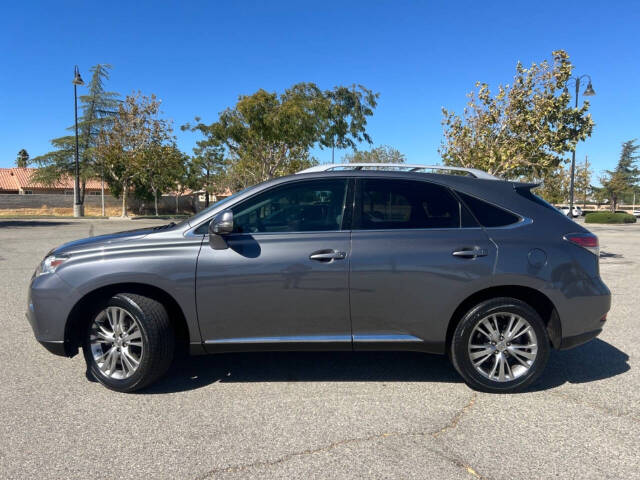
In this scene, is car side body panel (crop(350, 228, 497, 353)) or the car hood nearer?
car side body panel (crop(350, 228, 497, 353))

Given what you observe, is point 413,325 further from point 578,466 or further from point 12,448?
point 12,448

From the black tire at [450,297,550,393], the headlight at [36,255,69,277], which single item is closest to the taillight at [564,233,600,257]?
the black tire at [450,297,550,393]

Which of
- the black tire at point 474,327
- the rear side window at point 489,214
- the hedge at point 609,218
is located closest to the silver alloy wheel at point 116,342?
the black tire at point 474,327

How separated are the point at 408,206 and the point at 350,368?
1.62 metres

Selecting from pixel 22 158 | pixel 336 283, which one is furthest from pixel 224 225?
pixel 22 158

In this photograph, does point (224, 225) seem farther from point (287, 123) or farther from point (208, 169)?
point (208, 169)

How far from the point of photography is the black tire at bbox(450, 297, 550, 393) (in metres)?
3.50

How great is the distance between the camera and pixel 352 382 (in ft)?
Answer: 12.6

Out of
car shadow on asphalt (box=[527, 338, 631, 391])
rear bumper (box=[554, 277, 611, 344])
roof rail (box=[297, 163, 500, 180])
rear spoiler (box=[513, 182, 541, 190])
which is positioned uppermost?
roof rail (box=[297, 163, 500, 180])

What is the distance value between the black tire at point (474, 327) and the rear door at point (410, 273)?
15 cm

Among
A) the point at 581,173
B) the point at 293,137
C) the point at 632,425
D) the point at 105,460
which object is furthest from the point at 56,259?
the point at 581,173

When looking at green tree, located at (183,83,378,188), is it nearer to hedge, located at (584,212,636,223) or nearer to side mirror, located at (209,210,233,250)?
side mirror, located at (209,210,233,250)

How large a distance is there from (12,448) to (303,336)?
2.00 metres

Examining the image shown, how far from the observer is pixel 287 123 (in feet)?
72.2
